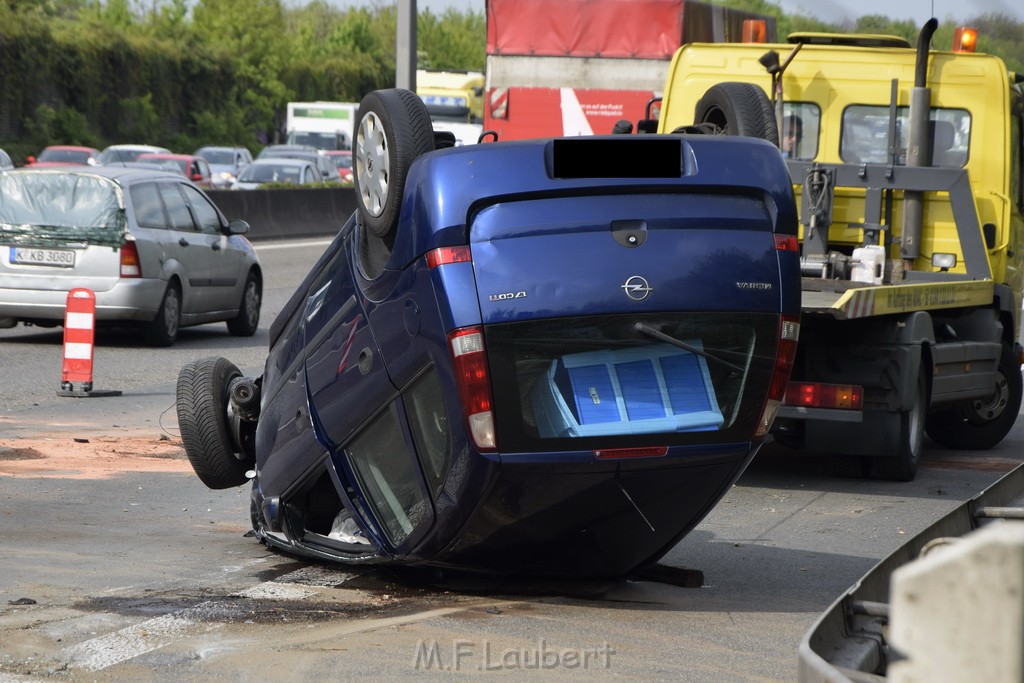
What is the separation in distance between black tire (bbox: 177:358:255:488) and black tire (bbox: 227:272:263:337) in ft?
33.0

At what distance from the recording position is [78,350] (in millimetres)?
12234

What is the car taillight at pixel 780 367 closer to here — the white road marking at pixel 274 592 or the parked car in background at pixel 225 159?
the white road marking at pixel 274 592

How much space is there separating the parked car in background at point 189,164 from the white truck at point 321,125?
2096 centimetres

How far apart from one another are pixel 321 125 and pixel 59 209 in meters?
45.8

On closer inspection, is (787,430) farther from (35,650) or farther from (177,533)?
(35,650)

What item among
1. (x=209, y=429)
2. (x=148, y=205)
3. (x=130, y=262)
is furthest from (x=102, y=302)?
(x=209, y=429)

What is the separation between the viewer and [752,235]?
18.2 feet

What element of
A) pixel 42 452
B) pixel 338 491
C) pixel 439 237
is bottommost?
pixel 42 452

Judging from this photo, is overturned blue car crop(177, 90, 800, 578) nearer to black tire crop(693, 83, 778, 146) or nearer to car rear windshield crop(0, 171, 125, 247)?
black tire crop(693, 83, 778, 146)

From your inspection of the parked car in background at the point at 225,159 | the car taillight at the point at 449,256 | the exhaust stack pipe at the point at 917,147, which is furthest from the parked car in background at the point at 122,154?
the car taillight at the point at 449,256

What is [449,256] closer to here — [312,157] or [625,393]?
[625,393]

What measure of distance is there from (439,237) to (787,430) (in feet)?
16.2

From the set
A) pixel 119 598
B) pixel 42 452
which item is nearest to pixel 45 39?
pixel 42 452

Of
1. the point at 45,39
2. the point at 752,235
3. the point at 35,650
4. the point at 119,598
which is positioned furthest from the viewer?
the point at 45,39
